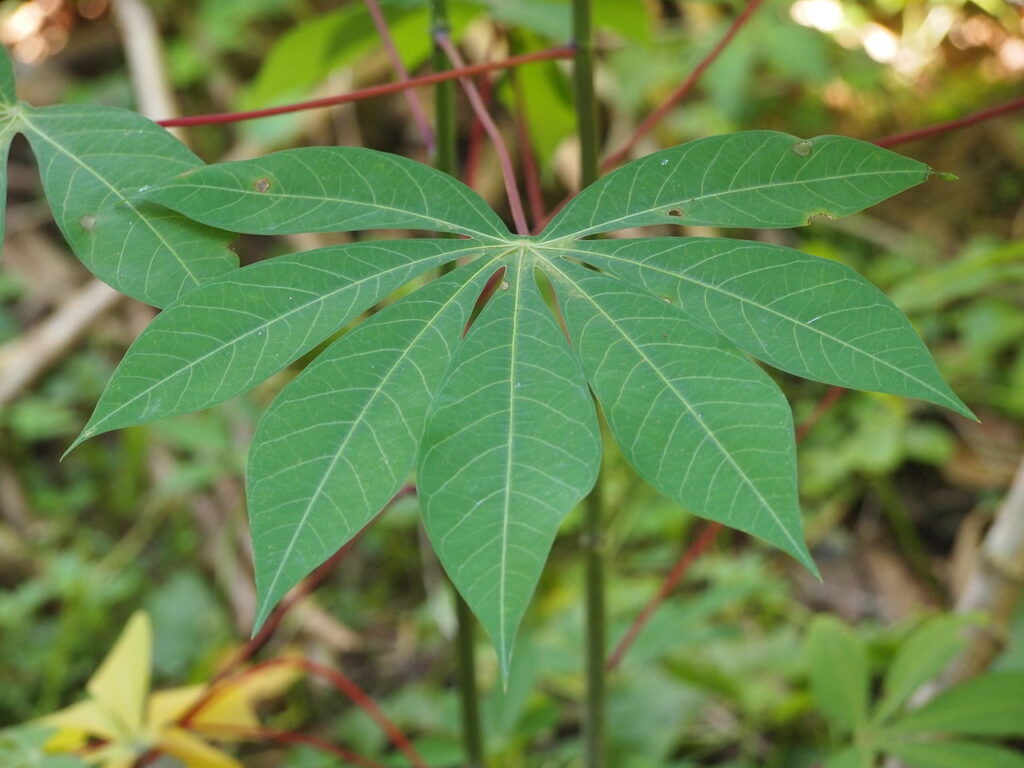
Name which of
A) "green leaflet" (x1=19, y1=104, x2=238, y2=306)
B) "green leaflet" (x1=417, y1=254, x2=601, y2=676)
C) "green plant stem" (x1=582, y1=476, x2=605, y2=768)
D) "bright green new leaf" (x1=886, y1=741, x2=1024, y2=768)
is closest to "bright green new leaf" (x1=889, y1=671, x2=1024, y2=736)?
"bright green new leaf" (x1=886, y1=741, x2=1024, y2=768)

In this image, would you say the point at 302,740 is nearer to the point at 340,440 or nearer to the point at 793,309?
the point at 340,440

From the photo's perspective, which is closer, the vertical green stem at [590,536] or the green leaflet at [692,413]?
the green leaflet at [692,413]

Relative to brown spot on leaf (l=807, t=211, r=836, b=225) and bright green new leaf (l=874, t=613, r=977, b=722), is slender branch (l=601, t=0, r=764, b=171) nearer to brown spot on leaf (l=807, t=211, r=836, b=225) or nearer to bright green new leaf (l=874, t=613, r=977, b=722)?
brown spot on leaf (l=807, t=211, r=836, b=225)

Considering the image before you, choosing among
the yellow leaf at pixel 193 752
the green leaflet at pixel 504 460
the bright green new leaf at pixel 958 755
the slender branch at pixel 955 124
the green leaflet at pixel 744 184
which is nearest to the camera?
the green leaflet at pixel 504 460

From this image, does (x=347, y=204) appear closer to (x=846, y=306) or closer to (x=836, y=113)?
(x=846, y=306)

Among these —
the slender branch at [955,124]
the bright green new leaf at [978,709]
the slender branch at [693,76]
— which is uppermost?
the slender branch at [693,76]

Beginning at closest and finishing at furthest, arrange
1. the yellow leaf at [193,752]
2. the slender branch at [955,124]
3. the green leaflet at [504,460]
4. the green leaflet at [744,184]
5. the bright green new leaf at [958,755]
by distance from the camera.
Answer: the green leaflet at [504,460] < the green leaflet at [744,184] < the slender branch at [955,124] < the bright green new leaf at [958,755] < the yellow leaf at [193,752]

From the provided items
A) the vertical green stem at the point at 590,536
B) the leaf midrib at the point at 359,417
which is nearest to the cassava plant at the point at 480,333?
the leaf midrib at the point at 359,417

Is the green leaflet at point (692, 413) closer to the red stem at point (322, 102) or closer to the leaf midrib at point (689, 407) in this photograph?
the leaf midrib at point (689, 407)
